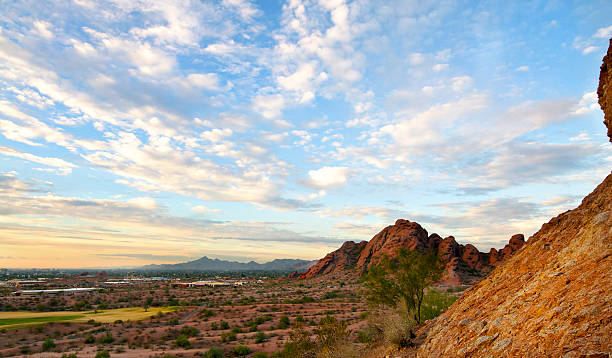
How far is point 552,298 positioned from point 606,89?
723 centimetres

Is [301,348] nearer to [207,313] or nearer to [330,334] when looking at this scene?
[330,334]

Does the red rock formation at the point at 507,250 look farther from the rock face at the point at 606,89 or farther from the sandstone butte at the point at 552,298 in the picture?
the rock face at the point at 606,89

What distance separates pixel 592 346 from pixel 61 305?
2646 inches

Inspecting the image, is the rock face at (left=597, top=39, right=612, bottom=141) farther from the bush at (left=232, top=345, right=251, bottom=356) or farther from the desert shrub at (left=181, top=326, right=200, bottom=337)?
the desert shrub at (left=181, top=326, right=200, bottom=337)

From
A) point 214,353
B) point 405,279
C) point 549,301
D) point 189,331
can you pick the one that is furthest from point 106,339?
point 549,301

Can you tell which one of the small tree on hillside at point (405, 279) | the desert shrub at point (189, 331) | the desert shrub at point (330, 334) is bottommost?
the desert shrub at point (189, 331)

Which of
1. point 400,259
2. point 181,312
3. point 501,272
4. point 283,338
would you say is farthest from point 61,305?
point 501,272

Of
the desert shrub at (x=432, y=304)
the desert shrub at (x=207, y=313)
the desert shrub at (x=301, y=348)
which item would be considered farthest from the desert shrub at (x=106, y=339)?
the desert shrub at (x=432, y=304)

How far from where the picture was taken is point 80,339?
28.6 m

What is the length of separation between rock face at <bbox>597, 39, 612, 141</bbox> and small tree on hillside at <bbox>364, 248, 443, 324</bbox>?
39.5 feet

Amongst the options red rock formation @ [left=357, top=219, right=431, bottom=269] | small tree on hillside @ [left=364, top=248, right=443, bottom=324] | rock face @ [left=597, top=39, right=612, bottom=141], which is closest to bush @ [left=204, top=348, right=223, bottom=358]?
small tree on hillside @ [left=364, top=248, right=443, bottom=324]

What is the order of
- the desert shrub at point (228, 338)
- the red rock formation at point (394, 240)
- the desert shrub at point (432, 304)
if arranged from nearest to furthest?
the desert shrub at point (432, 304) → the desert shrub at point (228, 338) → the red rock formation at point (394, 240)

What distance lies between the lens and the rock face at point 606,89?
386 inches

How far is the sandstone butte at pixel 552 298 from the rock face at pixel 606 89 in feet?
0.09
